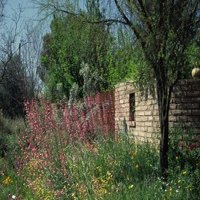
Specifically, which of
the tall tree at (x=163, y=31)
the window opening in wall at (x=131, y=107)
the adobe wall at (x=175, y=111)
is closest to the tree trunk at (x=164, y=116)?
the tall tree at (x=163, y=31)

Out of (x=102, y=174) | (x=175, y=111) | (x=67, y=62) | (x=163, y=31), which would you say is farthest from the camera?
(x=67, y=62)

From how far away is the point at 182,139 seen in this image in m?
9.05

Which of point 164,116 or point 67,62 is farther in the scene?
point 67,62

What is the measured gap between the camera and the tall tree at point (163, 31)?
6.67 meters

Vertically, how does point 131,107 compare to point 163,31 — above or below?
below

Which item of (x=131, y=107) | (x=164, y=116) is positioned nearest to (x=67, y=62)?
(x=131, y=107)

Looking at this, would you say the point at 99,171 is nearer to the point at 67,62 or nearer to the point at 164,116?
the point at 164,116

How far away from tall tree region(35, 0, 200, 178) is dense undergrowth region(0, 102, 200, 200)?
54 centimetres

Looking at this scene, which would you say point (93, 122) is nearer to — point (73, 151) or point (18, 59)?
point (73, 151)

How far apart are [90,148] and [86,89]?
10065 millimetres

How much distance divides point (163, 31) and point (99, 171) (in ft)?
7.82

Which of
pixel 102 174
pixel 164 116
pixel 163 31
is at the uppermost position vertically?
pixel 163 31

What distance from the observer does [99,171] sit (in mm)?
7594

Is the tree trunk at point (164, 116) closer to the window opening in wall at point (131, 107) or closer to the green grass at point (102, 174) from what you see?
the green grass at point (102, 174)
